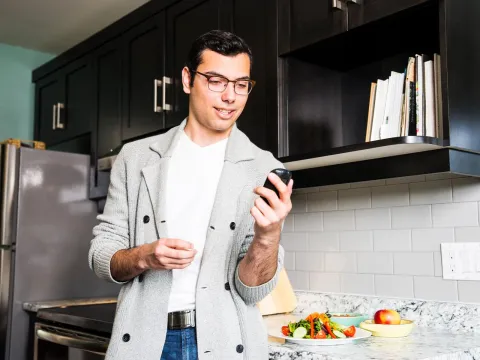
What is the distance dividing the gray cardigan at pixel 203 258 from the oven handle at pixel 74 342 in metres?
0.90

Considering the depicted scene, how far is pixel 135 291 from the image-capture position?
1.39m

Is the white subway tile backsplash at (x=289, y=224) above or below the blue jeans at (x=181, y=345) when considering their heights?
above

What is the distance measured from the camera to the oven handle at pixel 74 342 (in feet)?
7.28

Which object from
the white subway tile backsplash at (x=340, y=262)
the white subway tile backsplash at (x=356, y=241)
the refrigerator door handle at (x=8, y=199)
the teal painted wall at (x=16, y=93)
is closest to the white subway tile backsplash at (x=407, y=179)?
the white subway tile backsplash at (x=356, y=241)

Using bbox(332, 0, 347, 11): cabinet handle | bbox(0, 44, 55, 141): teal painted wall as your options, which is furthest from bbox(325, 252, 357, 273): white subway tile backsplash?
bbox(0, 44, 55, 141): teal painted wall

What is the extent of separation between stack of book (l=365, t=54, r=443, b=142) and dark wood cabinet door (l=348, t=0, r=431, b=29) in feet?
0.61

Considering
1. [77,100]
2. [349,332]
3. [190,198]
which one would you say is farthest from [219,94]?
[77,100]

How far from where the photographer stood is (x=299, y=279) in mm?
2502

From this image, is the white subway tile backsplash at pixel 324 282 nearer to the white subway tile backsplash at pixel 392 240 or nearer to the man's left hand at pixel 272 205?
the white subway tile backsplash at pixel 392 240

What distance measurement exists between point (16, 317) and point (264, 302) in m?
1.38

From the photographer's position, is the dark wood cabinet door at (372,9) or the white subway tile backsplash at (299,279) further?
the white subway tile backsplash at (299,279)

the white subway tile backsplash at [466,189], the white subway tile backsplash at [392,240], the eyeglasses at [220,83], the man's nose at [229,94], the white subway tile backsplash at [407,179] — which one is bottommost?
the white subway tile backsplash at [392,240]

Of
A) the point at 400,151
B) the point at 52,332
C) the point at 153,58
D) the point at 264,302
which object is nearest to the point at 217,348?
the point at 400,151

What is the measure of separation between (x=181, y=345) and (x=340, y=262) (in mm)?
1115
